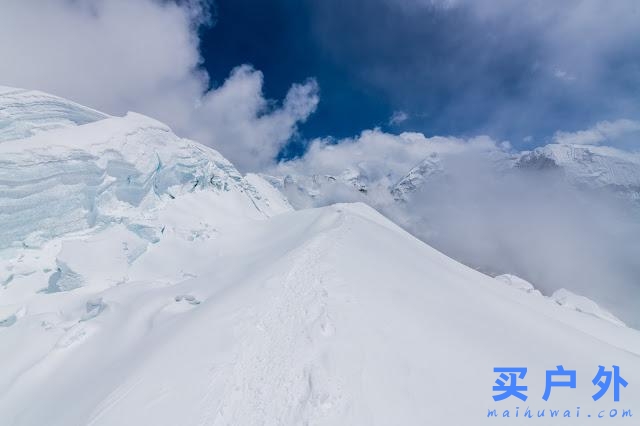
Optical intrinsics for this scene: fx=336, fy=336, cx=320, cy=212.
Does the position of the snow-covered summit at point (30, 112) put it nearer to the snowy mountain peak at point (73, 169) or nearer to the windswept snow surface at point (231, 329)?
the snowy mountain peak at point (73, 169)

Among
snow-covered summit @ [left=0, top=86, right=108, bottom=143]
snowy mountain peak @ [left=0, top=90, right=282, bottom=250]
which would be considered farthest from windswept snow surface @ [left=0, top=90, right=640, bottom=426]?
snow-covered summit @ [left=0, top=86, right=108, bottom=143]

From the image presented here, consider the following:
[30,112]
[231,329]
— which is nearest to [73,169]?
[30,112]

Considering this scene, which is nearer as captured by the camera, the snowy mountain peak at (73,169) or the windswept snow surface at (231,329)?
the windswept snow surface at (231,329)

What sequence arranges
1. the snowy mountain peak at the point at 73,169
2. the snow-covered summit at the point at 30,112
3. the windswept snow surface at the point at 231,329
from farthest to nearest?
the snow-covered summit at the point at 30,112, the snowy mountain peak at the point at 73,169, the windswept snow surface at the point at 231,329

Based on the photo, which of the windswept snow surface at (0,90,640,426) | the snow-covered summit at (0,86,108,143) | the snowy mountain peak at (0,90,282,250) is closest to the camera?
the windswept snow surface at (0,90,640,426)

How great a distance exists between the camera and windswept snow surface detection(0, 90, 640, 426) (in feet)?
20.8

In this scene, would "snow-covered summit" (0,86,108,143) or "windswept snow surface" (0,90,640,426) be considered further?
"snow-covered summit" (0,86,108,143)

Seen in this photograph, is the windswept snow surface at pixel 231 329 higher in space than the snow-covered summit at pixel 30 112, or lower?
lower

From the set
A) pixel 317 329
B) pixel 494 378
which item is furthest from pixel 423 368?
pixel 317 329

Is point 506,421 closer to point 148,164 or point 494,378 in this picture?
point 494,378

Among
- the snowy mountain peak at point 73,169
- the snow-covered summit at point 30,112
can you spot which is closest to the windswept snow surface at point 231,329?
the snowy mountain peak at point 73,169

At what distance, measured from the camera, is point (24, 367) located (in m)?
13.2

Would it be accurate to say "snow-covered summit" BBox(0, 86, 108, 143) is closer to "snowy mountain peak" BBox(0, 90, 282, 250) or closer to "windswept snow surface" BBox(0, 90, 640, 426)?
"snowy mountain peak" BBox(0, 90, 282, 250)

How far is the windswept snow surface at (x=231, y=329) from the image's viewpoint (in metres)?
6.34
